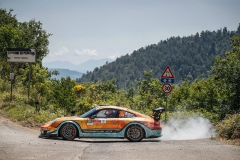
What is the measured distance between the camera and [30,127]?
1392 centimetres

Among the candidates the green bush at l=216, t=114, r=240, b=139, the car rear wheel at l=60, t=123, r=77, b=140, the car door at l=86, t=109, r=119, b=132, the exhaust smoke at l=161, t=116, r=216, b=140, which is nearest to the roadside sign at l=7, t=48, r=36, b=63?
the car rear wheel at l=60, t=123, r=77, b=140

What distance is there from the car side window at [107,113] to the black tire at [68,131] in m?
1.04

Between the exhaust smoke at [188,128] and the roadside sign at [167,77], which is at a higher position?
the roadside sign at [167,77]

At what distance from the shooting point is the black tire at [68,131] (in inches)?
453

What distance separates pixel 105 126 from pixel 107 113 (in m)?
0.54

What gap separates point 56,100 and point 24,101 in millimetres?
9804

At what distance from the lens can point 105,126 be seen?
38.5ft

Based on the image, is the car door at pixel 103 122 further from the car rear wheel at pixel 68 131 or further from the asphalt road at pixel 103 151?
the asphalt road at pixel 103 151

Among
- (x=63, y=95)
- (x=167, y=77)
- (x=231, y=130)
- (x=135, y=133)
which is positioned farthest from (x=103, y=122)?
(x=63, y=95)

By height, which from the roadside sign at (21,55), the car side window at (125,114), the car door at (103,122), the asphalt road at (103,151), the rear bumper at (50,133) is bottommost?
the asphalt road at (103,151)

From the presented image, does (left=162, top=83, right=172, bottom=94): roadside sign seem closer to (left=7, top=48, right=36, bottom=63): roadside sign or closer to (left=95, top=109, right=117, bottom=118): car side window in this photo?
(left=95, top=109, right=117, bottom=118): car side window

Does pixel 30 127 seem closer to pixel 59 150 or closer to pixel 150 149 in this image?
pixel 59 150

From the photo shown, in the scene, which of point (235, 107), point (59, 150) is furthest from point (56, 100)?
point (59, 150)

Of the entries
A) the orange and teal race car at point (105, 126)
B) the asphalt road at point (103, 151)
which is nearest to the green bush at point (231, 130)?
the asphalt road at point (103, 151)
